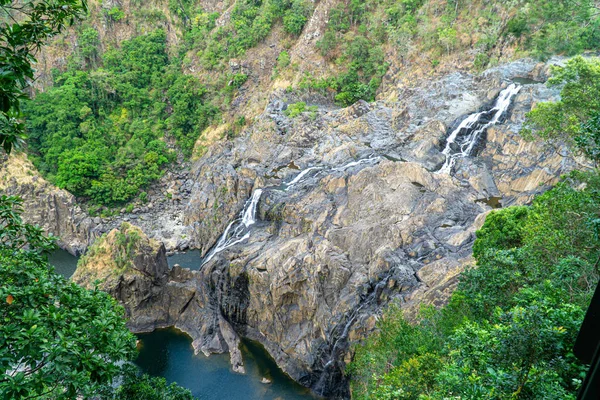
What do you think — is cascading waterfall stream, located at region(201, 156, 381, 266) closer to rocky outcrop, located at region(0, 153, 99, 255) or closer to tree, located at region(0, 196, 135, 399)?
rocky outcrop, located at region(0, 153, 99, 255)

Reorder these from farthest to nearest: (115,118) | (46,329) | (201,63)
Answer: (201,63) → (115,118) → (46,329)

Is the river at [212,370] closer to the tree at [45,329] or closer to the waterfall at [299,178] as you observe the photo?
the waterfall at [299,178]

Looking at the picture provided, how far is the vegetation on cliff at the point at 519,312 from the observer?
784 cm

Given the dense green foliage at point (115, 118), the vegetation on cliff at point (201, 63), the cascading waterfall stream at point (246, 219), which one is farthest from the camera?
the dense green foliage at point (115, 118)

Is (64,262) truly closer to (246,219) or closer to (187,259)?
(187,259)

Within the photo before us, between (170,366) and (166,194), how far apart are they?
24.1 meters

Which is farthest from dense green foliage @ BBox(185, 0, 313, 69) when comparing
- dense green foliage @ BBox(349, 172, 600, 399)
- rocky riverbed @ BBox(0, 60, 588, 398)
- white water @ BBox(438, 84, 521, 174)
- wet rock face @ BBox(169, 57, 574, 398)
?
dense green foliage @ BBox(349, 172, 600, 399)

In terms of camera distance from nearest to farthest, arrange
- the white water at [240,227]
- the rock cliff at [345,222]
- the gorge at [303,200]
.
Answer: the gorge at [303,200] < the rock cliff at [345,222] < the white water at [240,227]

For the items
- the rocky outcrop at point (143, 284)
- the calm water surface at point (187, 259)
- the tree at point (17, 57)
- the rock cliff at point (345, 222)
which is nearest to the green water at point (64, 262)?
the rocky outcrop at point (143, 284)

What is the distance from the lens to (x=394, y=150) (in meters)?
35.3

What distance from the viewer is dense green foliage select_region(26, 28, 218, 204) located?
46750 millimetres

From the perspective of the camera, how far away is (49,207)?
43.7 meters

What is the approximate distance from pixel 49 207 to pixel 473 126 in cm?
4099

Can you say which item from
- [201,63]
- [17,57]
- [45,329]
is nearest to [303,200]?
[45,329]
